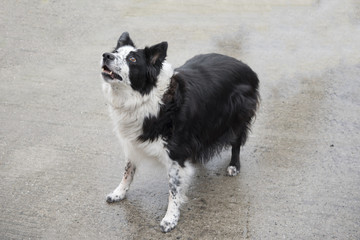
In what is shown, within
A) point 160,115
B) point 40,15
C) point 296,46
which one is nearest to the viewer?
point 160,115

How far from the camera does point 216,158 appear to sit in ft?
16.6

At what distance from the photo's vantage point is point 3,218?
13.5 ft

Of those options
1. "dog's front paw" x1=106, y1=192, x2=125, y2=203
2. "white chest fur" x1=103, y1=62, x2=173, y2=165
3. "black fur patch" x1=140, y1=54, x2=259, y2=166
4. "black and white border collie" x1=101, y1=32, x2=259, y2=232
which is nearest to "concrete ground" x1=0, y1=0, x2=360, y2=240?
"dog's front paw" x1=106, y1=192, x2=125, y2=203

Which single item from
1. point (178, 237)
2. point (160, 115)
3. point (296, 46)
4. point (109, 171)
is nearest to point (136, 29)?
point (296, 46)

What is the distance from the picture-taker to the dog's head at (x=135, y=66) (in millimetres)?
3648

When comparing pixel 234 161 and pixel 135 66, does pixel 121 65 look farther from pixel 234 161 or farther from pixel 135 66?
pixel 234 161

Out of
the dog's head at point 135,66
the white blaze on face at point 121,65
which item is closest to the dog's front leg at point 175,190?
the dog's head at point 135,66

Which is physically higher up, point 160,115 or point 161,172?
point 160,115

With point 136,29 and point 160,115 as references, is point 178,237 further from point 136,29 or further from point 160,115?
point 136,29

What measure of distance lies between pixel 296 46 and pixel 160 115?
416cm

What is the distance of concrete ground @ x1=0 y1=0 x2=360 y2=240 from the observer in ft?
13.7

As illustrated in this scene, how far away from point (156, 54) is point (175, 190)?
1.31m

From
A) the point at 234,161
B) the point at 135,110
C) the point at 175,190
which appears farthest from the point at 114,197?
the point at 234,161

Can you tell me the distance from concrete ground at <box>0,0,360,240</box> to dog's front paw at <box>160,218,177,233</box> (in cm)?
6
